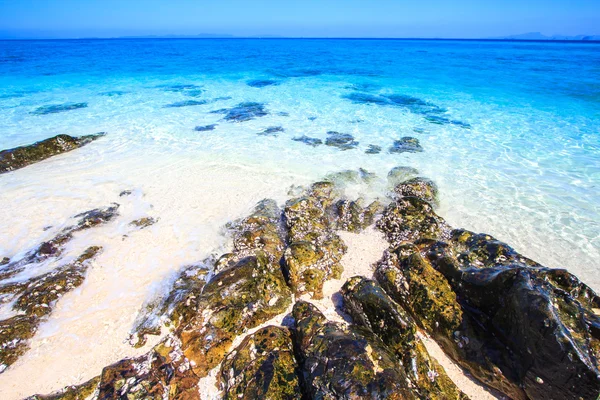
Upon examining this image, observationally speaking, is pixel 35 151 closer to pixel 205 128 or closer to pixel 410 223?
pixel 205 128

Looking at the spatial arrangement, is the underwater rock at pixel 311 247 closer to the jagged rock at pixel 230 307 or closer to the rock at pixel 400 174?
the jagged rock at pixel 230 307

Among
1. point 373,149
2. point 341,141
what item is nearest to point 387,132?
point 373,149

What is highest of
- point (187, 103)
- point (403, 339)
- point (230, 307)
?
point (403, 339)

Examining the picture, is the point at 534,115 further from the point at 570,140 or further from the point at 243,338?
the point at 243,338

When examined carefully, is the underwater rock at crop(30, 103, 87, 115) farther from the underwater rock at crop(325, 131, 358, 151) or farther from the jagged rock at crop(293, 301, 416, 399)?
the jagged rock at crop(293, 301, 416, 399)

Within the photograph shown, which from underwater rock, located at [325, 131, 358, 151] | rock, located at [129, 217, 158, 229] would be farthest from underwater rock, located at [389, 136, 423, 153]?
rock, located at [129, 217, 158, 229]

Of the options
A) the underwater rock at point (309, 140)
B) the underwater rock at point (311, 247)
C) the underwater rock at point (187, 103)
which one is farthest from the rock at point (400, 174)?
the underwater rock at point (187, 103)
